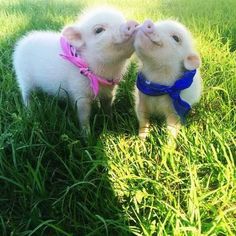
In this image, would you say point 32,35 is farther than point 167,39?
Yes

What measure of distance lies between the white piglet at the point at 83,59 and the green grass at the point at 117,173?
0.15 m

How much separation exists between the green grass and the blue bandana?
16cm

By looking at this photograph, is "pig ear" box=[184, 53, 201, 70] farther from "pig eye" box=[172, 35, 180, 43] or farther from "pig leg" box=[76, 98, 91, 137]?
"pig leg" box=[76, 98, 91, 137]

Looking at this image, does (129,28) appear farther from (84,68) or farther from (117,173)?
(117,173)

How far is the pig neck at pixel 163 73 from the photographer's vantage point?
2768 millimetres

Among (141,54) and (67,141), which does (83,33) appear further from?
(67,141)

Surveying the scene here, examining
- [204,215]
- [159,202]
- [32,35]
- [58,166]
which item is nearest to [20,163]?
[58,166]

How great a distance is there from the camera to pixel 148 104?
2.98 metres

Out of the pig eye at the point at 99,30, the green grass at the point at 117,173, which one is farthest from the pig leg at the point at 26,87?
the pig eye at the point at 99,30

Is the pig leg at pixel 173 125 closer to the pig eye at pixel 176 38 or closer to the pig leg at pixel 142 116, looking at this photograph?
the pig leg at pixel 142 116

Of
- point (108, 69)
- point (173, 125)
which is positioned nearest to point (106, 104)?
point (108, 69)

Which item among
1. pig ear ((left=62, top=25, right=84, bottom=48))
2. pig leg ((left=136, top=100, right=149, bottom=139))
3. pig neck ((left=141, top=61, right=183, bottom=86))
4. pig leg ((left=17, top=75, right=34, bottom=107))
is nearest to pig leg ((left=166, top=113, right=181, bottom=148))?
pig leg ((left=136, top=100, right=149, bottom=139))

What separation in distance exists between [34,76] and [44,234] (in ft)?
4.96

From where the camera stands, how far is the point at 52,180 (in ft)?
8.34
